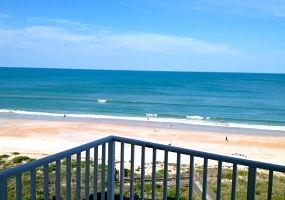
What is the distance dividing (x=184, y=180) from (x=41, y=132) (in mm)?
17223

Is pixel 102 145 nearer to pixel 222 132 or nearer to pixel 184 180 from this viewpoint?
pixel 184 180

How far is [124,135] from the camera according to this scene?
21453mm

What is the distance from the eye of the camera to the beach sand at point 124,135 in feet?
60.0

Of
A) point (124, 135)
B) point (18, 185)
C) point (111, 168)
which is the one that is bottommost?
point (124, 135)

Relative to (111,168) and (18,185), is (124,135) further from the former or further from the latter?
(18,185)

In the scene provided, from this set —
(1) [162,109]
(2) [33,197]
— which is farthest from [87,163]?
(1) [162,109]

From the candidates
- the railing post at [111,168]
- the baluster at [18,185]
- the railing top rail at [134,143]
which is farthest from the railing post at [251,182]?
the baluster at [18,185]

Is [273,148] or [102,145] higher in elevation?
[102,145]

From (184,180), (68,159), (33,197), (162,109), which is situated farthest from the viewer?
(162,109)

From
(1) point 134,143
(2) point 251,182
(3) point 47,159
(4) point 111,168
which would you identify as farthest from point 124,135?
(3) point 47,159

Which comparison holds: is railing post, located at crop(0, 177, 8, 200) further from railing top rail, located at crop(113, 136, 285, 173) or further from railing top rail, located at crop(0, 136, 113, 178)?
railing top rail, located at crop(113, 136, 285, 173)

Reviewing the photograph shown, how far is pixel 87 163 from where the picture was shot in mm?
3111

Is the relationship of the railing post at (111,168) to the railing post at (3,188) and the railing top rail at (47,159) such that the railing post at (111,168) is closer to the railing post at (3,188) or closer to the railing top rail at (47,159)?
the railing top rail at (47,159)

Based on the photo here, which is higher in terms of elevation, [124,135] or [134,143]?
[134,143]
